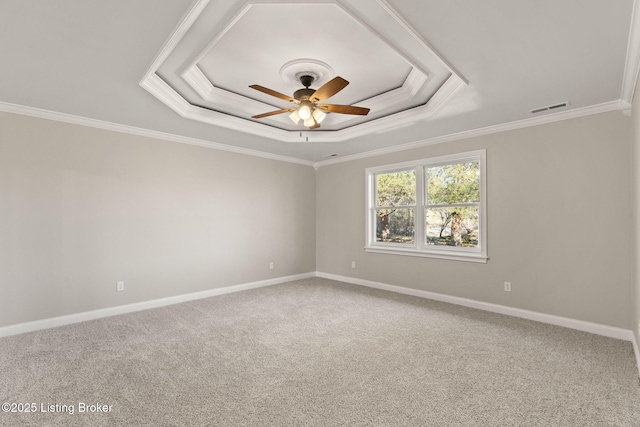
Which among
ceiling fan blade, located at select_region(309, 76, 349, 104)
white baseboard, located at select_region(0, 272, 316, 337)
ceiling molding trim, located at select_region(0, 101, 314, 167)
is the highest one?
ceiling molding trim, located at select_region(0, 101, 314, 167)

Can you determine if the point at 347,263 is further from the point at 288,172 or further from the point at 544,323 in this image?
the point at 544,323

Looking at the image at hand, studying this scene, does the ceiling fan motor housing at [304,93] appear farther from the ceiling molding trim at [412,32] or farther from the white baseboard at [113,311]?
the white baseboard at [113,311]

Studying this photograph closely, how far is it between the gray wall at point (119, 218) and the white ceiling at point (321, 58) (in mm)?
372

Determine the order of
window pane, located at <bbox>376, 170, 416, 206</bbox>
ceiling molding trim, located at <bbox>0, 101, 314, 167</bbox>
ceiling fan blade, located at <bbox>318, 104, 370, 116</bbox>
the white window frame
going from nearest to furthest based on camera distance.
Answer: ceiling fan blade, located at <bbox>318, 104, 370, 116</bbox>
ceiling molding trim, located at <bbox>0, 101, 314, 167</bbox>
the white window frame
window pane, located at <bbox>376, 170, 416, 206</bbox>

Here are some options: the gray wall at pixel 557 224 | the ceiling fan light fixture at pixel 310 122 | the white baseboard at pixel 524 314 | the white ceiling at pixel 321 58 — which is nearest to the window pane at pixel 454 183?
the gray wall at pixel 557 224

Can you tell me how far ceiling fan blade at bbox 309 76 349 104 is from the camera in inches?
98.4

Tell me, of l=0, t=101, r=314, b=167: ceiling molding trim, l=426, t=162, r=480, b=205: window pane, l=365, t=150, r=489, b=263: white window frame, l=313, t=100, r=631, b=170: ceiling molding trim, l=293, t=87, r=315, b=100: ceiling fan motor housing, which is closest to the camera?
l=293, t=87, r=315, b=100: ceiling fan motor housing

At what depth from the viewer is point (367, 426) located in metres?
1.84

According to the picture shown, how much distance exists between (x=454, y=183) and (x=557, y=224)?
1.38m

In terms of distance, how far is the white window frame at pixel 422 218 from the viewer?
4.23 meters

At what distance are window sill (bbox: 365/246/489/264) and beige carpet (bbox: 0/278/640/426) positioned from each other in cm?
79

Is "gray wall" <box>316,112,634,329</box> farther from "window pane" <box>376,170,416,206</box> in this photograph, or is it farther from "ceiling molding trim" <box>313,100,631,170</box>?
"window pane" <box>376,170,416,206</box>

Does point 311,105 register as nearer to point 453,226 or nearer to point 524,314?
point 453,226

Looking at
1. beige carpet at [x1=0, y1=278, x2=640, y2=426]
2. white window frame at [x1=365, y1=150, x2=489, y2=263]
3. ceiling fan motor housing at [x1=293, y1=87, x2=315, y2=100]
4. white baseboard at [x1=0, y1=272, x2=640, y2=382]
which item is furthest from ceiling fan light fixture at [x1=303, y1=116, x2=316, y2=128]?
white baseboard at [x1=0, y1=272, x2=640, y2=382]
